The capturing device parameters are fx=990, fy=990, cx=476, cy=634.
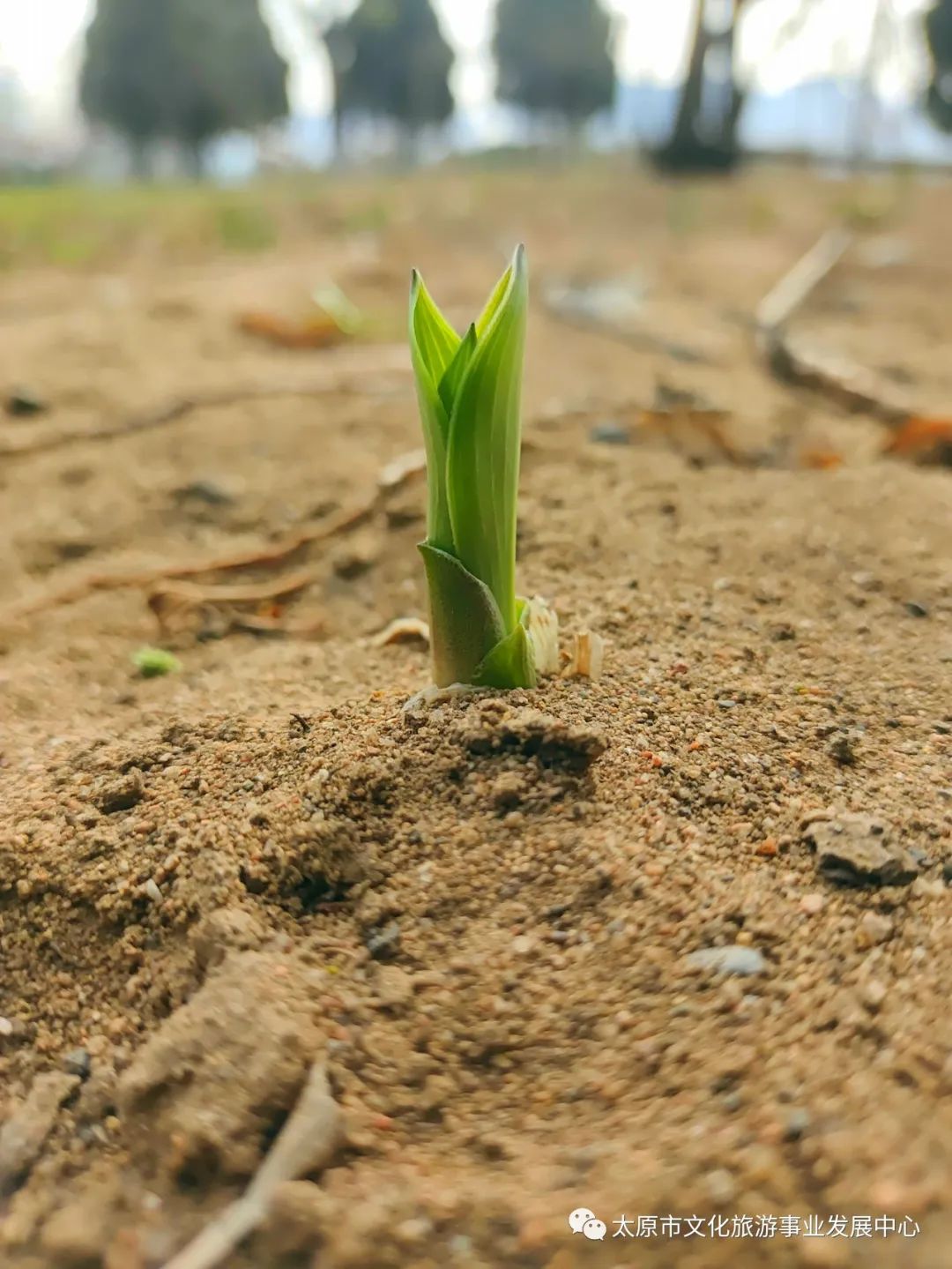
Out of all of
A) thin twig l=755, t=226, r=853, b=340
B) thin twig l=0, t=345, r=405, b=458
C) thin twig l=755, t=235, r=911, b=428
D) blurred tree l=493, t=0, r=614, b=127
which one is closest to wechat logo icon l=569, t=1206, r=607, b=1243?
thin twig l=755, t=235, r=911, b=428

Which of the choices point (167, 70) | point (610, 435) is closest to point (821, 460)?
point (610, 435)

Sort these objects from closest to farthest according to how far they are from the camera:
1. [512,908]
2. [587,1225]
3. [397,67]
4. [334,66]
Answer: [587,1225], [512,908], [334,66], [397,67]

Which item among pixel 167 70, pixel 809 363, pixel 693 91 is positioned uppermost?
pixel 167 70

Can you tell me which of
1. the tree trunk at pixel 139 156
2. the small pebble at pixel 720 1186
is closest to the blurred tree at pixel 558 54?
the tree trunk at pixel 139 156

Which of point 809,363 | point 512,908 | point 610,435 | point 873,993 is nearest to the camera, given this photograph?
point 873,993

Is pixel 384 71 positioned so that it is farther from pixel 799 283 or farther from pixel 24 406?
pixel 24 406

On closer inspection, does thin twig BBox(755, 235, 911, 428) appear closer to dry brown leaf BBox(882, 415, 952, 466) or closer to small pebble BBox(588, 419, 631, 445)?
dry brown leaf BBox(882, 415, 952, 466)
